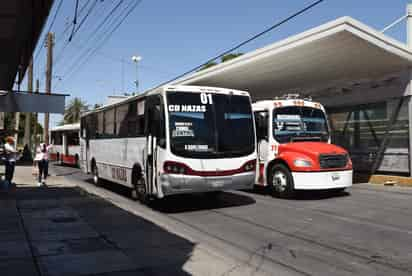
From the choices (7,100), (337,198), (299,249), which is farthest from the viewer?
(7,100)

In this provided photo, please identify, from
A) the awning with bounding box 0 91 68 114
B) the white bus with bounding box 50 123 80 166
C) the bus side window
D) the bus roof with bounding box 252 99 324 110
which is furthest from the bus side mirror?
the white bus with bounding box 50 123 80 166

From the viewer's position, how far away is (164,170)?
30.5 ft

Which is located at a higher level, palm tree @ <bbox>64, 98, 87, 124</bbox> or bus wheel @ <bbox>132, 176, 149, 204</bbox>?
palm tree @ <bbox>64, 98, 87, 124</bbox>

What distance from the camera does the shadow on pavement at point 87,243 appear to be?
536 centimetres

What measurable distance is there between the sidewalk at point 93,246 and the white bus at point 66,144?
17.5m

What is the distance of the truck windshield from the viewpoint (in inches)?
475

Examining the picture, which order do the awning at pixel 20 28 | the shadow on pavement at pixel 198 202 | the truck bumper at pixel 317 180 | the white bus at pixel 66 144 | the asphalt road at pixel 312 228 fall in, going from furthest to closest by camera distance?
the white bus at pixel 66 144 → the truck bumper at pixel 317 180 → the shadow on pavement at pixel 198 202 → the awning at pixel 20 28 → the asphalt road at pixel 312 228

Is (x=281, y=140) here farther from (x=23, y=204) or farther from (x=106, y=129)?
(x=23, y=204)

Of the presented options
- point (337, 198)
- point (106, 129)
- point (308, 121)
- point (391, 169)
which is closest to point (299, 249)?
point (337, 198)

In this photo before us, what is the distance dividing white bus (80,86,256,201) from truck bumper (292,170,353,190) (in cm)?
151

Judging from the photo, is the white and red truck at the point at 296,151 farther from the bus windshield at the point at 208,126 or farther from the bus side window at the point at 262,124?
the bus windshield at the point at 208,126

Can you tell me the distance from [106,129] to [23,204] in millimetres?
4123

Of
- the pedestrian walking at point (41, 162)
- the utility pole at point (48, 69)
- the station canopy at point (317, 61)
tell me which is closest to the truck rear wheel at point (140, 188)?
the pedestrian walking at point (41, 162)

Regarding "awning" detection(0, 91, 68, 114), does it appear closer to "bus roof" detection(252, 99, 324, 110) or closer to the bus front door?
the bus front door
